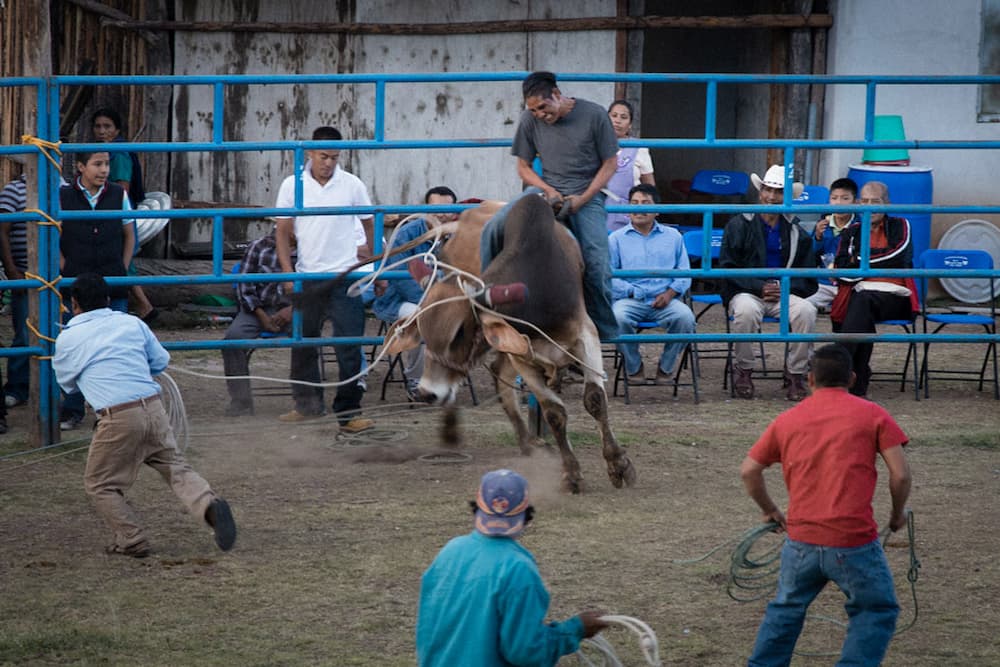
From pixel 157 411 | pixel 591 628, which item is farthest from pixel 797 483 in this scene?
pixel 157 411

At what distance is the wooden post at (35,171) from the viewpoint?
27.0ft

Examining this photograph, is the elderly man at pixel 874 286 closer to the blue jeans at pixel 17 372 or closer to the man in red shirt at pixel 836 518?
the man in red shirt at pixel 836 518

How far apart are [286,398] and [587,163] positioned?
3.16 meters

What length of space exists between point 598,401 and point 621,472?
0.40 m

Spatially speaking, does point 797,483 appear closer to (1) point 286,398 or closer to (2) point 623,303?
(2) point 623,303

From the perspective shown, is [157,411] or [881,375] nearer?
[157,411]

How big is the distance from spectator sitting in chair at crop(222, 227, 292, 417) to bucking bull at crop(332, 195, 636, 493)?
187cm

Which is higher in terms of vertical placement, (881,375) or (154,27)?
(154,27)

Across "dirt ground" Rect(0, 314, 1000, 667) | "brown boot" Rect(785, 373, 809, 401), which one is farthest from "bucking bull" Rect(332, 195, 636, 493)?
"brown boot" Rect(785, 373, 809, 401)

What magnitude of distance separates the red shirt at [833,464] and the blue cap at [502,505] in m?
1.21

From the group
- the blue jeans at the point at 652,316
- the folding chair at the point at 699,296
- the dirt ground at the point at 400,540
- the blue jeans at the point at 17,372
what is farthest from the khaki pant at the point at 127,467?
the folding chair at the point at 699,296

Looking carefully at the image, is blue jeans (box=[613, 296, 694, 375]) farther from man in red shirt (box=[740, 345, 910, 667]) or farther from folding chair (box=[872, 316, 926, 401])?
man in red shirt (box=[740, 345, 910, 667])

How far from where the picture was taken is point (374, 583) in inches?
230

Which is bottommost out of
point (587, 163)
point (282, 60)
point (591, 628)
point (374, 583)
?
point (374, 583)
